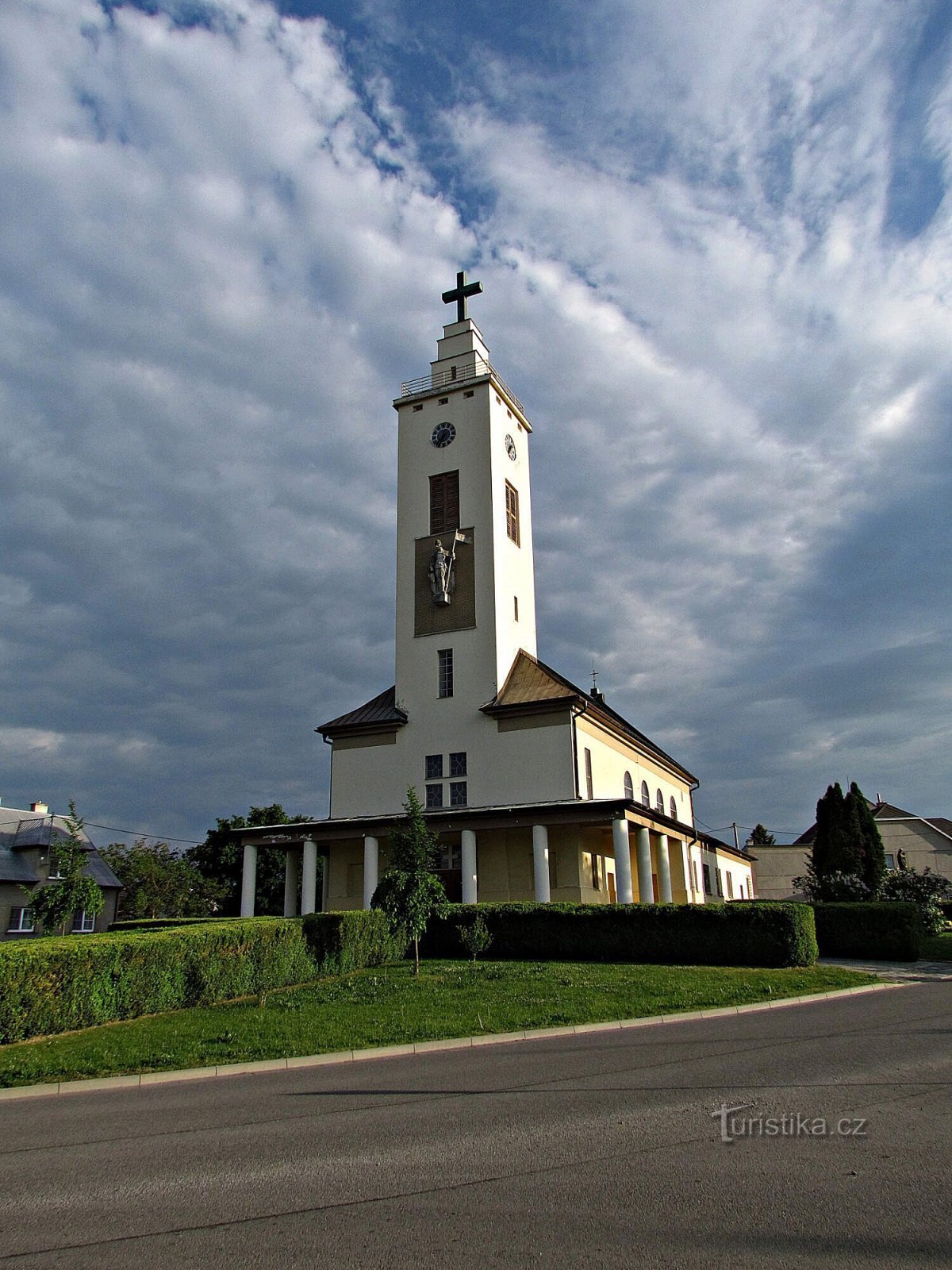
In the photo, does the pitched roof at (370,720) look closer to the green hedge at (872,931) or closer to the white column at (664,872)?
the white column at (664,872)

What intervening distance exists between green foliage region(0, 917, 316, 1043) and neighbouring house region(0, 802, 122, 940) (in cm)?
2364

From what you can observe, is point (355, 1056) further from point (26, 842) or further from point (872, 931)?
point (26, 842)

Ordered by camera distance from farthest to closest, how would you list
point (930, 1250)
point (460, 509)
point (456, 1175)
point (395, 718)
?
1. point (460, 509)
2. point (395, 718)
3. point (456, 1175)
4. point (930, 1250)

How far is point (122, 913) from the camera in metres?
61.8

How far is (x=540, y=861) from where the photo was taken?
3084 cm

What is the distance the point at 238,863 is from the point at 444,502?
32071 millimetres

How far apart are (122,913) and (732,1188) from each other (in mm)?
63796

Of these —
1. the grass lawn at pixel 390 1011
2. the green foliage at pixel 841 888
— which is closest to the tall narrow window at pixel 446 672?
the grass lawn at pixel 390 1011

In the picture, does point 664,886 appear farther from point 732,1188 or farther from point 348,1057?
point 732,1188

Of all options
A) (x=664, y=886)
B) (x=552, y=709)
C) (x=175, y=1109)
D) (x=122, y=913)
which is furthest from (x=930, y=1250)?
(x=122, y=913)

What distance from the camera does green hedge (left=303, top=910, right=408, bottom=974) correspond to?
18.9m

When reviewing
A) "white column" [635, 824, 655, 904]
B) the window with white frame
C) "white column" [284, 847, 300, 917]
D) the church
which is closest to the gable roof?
the church

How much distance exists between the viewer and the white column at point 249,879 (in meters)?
35.2

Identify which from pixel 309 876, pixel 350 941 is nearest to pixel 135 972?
pixel 350 941
